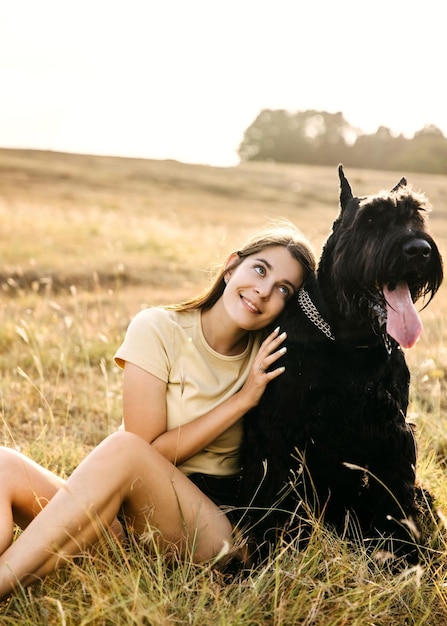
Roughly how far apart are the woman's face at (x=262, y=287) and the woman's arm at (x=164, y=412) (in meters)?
0.13

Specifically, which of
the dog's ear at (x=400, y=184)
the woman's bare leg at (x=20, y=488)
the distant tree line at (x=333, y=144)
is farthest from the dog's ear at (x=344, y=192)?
the distant tree line at (x=333, y=144)

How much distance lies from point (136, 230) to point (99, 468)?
1185cm

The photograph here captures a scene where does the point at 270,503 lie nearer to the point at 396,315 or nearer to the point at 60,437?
the point at 396,315

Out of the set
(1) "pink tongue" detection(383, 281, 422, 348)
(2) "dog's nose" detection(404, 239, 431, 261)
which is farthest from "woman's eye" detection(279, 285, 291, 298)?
(2) "dog's nose" detection(404, 239, 431, 261)

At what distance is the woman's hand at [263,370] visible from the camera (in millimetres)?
2730

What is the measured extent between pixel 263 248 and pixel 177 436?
33.9 inches

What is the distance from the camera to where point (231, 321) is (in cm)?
300

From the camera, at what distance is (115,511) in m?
2.55

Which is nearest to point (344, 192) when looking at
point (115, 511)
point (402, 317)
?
point (402, 317)

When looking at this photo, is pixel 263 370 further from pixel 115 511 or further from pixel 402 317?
pixel 115 511

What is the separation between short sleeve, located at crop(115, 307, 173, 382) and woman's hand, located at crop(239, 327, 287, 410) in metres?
0.34

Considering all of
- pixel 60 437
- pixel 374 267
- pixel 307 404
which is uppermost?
pixel 374 267

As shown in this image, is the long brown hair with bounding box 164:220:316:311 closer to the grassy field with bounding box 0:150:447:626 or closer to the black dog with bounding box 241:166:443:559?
the black dog with bounding box 241:166:443:559

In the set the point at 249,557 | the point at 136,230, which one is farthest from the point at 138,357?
the point at 136,230
